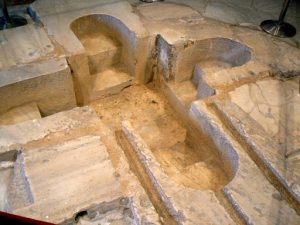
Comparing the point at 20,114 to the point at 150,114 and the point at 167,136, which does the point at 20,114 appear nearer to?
the point at 150,114

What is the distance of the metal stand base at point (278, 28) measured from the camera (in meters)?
3.82

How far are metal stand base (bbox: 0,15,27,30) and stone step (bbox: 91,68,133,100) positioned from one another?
993 millimetres

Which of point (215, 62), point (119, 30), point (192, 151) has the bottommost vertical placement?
point (192, 151)

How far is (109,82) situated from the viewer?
3.89m

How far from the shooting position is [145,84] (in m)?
4.10

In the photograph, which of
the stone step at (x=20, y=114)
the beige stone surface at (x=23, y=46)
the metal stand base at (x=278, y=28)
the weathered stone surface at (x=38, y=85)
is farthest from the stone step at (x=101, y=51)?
the metal stand base at (x=278, y=28)

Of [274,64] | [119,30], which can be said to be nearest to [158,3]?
[119,30]

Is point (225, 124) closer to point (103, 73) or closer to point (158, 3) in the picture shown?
point (103, 73)

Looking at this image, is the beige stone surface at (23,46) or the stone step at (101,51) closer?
the beige stone surface at (23,46)

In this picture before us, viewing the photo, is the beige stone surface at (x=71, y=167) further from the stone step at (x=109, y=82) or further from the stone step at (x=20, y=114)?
the stone step at (x=109, y=82)

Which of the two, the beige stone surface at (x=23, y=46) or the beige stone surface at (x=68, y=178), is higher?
the beige stone surface at (x=23, y=46)

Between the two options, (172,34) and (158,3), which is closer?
(172,34)

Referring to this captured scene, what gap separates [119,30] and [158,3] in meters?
0.70

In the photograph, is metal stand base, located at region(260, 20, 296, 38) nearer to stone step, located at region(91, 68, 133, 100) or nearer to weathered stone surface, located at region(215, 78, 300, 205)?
weathered stone surface, located at region(215, 78, 300, 205)
